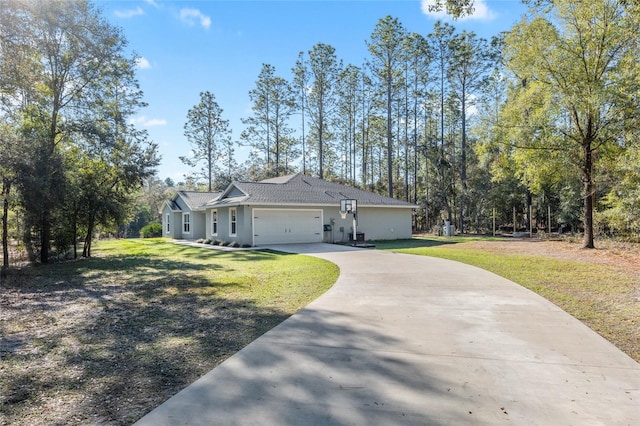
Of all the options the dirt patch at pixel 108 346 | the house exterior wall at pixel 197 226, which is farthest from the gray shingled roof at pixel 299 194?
the dirt patch at pixel 108 346

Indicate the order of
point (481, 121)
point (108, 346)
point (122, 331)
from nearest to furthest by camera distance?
point (108, 346), point (122, 331), point (481, 121)

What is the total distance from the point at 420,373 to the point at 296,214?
54.1 feet

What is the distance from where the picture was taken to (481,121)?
19000mm

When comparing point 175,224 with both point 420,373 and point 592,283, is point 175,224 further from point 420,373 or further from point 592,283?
point 420,373

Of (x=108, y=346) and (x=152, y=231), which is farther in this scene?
(x=152, y=231)

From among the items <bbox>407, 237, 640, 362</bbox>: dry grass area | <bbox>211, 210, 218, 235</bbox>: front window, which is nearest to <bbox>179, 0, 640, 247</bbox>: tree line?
<bbox>407, 237, 640, 362</bbox>: dry grass area

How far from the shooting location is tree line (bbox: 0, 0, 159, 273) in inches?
429

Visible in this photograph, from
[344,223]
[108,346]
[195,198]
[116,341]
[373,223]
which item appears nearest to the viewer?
[108,346]

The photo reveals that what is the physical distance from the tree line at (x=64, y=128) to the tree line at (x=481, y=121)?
1245 cm

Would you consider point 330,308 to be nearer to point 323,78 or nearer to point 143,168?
point 143,168

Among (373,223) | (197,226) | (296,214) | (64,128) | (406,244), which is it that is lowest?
(406,244)

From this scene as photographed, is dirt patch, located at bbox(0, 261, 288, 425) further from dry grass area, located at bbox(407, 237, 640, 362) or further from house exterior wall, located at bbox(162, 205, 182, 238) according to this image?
house exterior wall, located at bbox(162, 205, 182, 238)

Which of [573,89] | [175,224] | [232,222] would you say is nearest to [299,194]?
[232,222]

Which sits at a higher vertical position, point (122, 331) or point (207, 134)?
point (207, 134)
